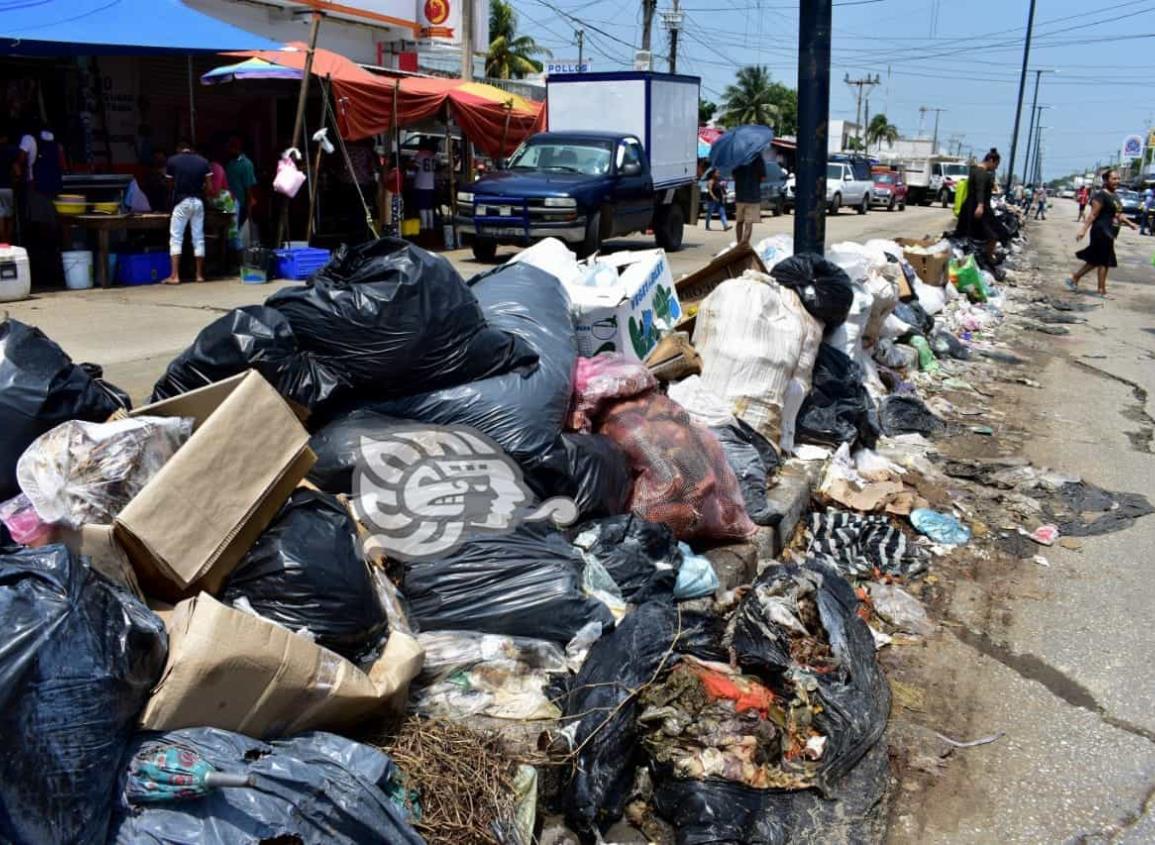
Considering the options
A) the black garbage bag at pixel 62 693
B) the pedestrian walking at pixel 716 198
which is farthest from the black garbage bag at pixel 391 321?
the pedestrian walking at pixel 716 198

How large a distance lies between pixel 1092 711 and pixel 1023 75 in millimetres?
38599

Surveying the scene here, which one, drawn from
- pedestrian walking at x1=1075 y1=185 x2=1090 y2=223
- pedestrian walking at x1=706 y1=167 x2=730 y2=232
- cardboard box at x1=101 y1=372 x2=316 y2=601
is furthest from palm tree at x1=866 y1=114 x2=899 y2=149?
cardboard box at x1=101 y1=372 x2=316 y2=601

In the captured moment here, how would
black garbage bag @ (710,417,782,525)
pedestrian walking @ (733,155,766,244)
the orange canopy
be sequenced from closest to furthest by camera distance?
1. black garbage bag @ (710,417,782,525)
2. pedestrian walking @ (733,155,766,244)
3. the orange canopy

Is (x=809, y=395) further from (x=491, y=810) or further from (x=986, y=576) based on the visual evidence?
(x=491, y=810)

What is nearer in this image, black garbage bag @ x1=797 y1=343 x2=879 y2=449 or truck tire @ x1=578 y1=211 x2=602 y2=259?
black garbage bag @ x1=797 y1=343 x2=879 y2=449

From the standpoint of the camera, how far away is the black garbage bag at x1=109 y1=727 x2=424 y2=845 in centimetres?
192

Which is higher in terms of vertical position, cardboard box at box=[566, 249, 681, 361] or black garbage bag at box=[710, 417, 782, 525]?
cardboard box at box=[566, 249, 681, 361]

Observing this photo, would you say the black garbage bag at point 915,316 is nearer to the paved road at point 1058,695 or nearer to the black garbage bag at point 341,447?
the paved road at point 1058,695

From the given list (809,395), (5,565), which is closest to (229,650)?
(5,565)

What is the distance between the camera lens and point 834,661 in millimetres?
3254

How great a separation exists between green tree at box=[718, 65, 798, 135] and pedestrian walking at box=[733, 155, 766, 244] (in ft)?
207

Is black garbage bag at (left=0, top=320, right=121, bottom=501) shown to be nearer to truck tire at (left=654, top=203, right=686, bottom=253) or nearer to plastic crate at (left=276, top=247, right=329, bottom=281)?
plastic crate at (left=276, top=247, right=329, bottom=281)

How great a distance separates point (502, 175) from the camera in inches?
551

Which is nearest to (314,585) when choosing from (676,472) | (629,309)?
(676,472)
